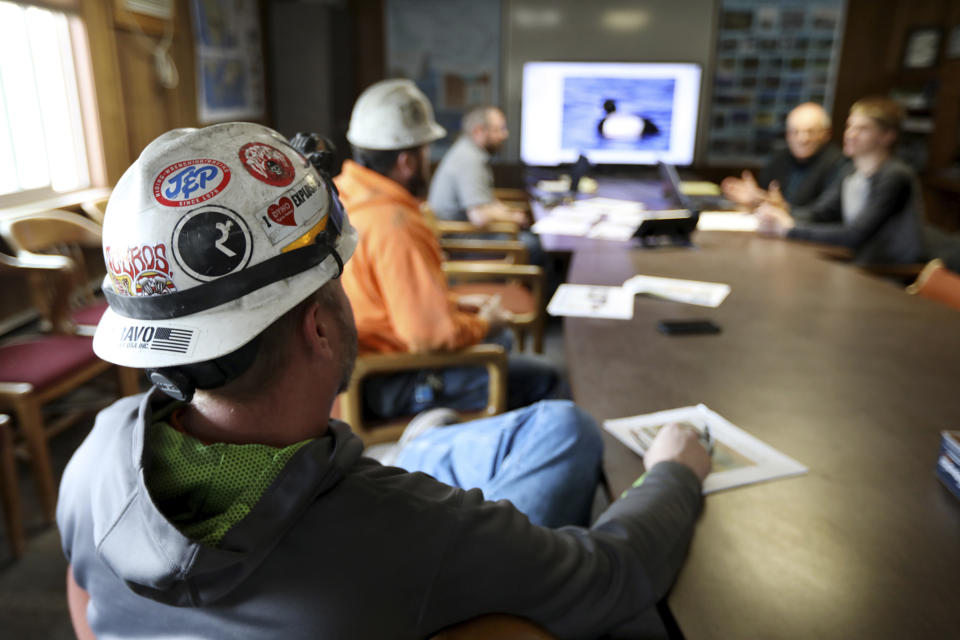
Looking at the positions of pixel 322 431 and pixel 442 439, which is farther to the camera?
pixel 442 439

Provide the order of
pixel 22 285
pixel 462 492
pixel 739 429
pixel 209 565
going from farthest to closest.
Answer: pixel 22 285
pixel 739 429
pixel 462 492
pixel 209 565

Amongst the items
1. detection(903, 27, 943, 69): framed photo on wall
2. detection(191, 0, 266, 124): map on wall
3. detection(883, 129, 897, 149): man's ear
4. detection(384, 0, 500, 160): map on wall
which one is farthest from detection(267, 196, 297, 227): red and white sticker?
detection(903, 27, 943, 69): framed photo on wall

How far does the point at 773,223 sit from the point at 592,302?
1541 millimetres

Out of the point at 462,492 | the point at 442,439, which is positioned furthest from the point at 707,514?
the point at 442,439

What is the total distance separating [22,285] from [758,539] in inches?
124

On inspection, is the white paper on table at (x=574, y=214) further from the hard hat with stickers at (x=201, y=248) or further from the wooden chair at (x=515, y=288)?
the hard hat with stickers at (x=201, y=248)

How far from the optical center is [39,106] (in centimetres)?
308

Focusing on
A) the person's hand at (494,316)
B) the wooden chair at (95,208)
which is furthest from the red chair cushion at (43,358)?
the person's hand at (494,316)

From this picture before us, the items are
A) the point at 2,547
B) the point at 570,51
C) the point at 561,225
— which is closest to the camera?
the point at 2,547

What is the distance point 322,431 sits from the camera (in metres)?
0.81

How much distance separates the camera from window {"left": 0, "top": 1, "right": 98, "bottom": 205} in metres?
2.92

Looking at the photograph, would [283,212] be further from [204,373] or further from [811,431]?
[811,431]

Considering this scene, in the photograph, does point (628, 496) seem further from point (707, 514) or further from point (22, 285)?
point (22, 285)

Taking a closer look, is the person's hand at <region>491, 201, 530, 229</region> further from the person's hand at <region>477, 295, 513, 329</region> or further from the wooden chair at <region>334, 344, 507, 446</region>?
the wooden chair at <region>334, 344, 507, 446</region>
